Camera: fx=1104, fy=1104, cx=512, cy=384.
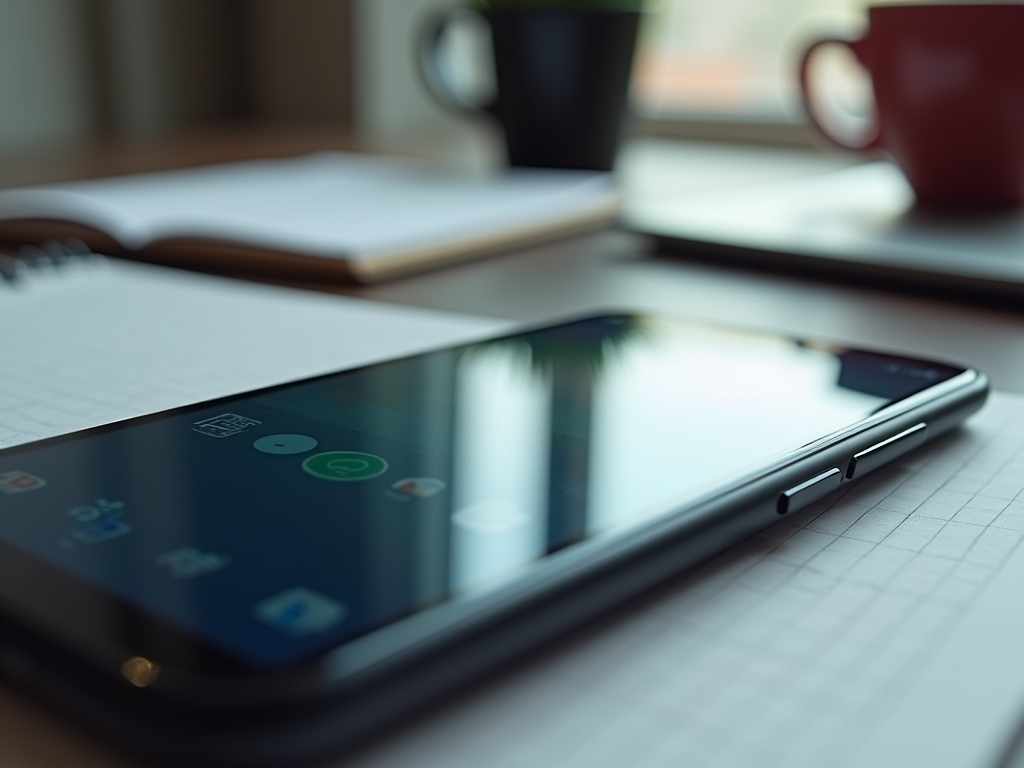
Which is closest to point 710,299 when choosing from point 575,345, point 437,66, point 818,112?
point 575,345

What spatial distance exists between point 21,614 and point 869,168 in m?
0.72

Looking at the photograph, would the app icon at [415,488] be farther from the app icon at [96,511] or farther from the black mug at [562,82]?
the black mug at [562,82]

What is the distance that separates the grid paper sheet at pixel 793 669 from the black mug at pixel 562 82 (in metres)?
0.56

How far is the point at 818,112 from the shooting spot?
70cm

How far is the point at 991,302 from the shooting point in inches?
18.4

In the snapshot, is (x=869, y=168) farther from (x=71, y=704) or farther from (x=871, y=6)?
(x=71, y=704)

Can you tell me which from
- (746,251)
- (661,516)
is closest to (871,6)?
(746,251)

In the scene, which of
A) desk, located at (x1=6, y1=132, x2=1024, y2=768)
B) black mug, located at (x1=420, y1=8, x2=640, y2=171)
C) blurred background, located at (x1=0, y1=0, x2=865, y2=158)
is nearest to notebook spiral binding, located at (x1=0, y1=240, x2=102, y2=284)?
desk, located at (x1=6, y1=132, x2=1024, y2=768)

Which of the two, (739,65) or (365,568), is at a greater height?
(739,65)

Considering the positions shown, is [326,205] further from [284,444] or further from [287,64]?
[287,64]

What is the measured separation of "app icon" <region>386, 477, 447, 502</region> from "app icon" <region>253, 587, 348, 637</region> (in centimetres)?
5

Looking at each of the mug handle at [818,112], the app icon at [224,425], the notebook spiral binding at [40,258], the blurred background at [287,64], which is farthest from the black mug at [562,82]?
the app icon at [224,425]

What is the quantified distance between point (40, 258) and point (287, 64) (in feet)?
3.08

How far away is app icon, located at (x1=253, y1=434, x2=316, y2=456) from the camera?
0.80ft
